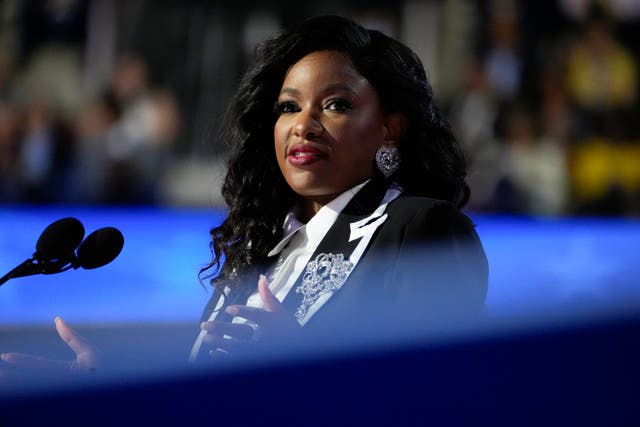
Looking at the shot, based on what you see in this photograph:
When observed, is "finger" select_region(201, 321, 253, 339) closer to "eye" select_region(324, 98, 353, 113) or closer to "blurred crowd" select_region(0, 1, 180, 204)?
"eye" select_region(324, 98, 353, 113)

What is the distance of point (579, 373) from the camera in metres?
→ 0.85

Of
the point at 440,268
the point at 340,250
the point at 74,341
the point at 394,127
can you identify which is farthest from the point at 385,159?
the point at 74,341

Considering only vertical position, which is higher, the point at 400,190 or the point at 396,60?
the point at 396,60

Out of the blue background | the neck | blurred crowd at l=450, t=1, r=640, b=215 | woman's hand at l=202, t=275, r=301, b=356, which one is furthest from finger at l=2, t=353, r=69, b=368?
blurred crowd at l=450, t=1, r=640, b=215

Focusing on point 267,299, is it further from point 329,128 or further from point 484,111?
point 484,111

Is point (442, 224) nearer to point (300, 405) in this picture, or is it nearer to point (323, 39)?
point (323, 39)

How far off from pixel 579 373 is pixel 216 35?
4.45 metres

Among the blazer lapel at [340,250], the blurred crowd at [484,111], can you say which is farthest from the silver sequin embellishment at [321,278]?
the blurred crowd at [484,111]

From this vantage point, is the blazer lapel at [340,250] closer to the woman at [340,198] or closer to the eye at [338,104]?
the woman at [340,198]

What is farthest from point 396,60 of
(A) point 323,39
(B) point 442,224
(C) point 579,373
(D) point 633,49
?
(D) point 633,49

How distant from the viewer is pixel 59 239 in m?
1.09

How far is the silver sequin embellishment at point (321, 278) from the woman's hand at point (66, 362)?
274mm

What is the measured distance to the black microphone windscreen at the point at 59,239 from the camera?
1.08 meters

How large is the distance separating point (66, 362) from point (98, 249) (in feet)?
0.55
